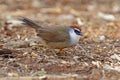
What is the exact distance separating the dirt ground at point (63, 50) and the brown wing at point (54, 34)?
9.7 inches

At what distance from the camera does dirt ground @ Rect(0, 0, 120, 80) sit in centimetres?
613

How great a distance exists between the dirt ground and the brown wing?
246 millimetres

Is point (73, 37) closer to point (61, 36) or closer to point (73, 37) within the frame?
point (73, 37)

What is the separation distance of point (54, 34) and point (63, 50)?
0.41 meters

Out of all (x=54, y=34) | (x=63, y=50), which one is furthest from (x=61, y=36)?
(x=63, y=50)

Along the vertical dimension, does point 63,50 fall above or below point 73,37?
below

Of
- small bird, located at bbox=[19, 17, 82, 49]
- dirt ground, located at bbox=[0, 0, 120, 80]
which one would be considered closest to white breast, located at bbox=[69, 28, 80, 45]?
small bird, located at bbox=[19, 17, 82, 49]

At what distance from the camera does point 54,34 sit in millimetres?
6918

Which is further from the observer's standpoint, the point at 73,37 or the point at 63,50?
the point at 63,50

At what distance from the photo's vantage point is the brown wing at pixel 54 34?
6.87 metres

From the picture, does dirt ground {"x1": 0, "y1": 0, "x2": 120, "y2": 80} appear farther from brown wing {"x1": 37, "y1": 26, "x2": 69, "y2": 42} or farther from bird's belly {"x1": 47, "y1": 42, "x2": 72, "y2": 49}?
brown wing {"x1": 37, "y1": 26, "x2": 69, "y2": 42}

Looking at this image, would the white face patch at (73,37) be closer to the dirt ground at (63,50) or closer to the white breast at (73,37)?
the white breast at (73,37)

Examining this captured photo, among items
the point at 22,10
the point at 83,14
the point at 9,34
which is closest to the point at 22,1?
the point at 22,10

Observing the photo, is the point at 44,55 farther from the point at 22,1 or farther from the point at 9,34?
the point at 22,1
